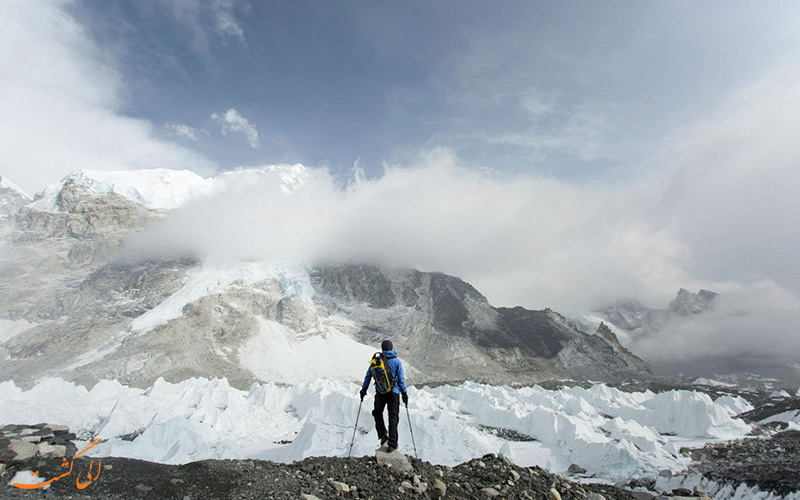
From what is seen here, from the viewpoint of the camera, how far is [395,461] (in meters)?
10.5

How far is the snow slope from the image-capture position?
40.5 meters

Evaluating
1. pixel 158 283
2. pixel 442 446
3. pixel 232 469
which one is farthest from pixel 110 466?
pixel 158 283

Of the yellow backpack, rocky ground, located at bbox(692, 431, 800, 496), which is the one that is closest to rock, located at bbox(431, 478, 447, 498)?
the yellow backpack

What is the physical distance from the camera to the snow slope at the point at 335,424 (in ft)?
133

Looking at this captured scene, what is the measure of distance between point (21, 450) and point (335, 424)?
52344 millimetres

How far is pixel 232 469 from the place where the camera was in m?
10.5

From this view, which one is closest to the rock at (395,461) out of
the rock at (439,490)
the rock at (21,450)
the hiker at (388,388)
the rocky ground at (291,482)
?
the rocky ground at (291,482)

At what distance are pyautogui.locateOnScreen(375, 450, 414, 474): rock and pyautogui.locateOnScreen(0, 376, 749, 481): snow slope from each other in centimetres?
2788

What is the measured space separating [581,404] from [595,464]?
A: 139 ft

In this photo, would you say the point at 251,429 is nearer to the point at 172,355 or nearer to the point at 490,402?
the point at 490,402

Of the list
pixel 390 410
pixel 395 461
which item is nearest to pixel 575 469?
pixel 390 410

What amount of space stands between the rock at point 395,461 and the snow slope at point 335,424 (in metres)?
27.9

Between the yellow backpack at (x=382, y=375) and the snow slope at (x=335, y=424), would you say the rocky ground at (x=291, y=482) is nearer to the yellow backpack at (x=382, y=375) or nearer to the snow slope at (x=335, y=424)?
the yellow backpack at (x=382, y=375)

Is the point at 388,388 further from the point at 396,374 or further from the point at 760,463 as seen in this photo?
the point at 760,463
